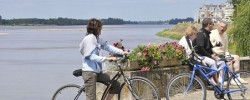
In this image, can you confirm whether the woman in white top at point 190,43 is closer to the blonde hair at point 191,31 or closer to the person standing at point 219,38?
the blonde hair at point 191,31

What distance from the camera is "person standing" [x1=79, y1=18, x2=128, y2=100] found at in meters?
7.77

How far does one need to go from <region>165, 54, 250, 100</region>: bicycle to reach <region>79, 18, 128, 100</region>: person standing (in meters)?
1.26

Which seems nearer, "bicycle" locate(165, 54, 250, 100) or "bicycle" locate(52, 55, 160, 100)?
"bicycle" locate(52, 55, 160, 100)

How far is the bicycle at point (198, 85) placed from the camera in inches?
354

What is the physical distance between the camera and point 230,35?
2164 cm

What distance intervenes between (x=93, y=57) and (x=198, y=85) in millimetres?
1997

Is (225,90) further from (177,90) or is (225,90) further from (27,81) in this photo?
(27,81)

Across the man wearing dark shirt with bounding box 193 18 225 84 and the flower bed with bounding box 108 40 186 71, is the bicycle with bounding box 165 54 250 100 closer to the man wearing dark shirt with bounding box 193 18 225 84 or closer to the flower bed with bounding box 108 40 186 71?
the man wearing dark shirt with bounding box 193 18 225 84

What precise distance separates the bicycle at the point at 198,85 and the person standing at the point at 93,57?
4.13ft

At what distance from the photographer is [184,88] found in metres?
9.12

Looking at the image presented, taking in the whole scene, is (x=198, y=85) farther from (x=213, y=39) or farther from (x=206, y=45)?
(x=213, y=39)

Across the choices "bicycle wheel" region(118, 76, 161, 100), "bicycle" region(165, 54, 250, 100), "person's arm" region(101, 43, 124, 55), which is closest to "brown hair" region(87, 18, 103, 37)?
"person's arm" region(101, 43, 124, 55)

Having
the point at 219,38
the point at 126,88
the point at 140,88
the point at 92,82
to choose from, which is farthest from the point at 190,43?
the point at 92,82

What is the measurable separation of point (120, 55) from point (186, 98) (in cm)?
170
